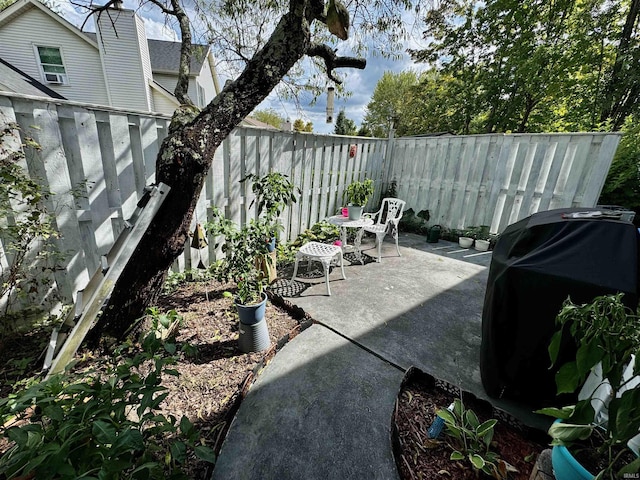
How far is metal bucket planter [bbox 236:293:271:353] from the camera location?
192 centimetres

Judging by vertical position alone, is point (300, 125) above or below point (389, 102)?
below

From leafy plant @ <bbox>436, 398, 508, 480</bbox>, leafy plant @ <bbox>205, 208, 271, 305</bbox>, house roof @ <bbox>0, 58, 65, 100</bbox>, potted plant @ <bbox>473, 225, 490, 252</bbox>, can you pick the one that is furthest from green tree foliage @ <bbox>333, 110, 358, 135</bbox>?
leafy plant @ <bbox>436, 398, 508, 480</bbox>

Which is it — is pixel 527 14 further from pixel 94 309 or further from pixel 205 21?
pixel 94 309

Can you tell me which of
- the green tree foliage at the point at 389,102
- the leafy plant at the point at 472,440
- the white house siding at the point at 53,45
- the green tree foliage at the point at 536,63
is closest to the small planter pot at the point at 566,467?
the leafy plant at the point at 472,440

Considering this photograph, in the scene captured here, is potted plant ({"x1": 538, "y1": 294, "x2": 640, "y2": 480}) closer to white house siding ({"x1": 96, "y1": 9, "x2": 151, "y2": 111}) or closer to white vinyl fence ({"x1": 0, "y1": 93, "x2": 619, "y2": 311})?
white vinyl fence ({"x1": 0, "y1": 93, "x2": 619, "y2": 311})

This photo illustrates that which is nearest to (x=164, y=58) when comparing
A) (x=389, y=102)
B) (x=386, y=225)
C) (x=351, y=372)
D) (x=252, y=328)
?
(x=386, y=225)

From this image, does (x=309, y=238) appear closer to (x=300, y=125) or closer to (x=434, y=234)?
(x=434, y=234)

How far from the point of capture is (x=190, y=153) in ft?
5.54

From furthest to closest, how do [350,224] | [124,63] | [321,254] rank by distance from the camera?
[124,63] < [350,224] < [321,254]

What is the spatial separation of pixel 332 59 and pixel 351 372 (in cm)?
266

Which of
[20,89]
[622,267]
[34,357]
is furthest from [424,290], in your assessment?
[20,89]

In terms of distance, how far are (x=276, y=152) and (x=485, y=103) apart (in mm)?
9225

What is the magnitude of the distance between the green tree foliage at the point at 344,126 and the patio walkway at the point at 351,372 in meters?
28.1

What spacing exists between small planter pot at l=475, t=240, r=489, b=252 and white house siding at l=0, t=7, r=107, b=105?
41.9 ft
